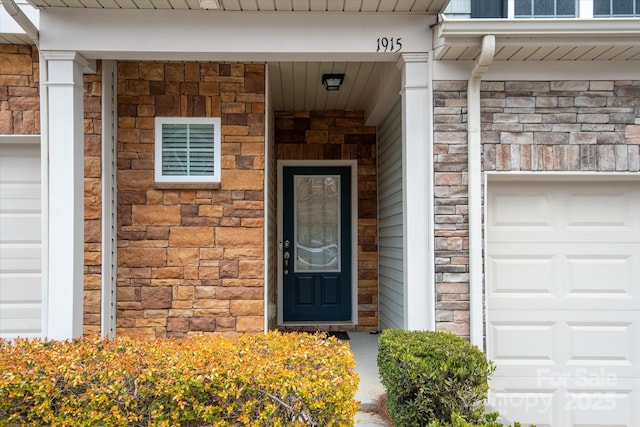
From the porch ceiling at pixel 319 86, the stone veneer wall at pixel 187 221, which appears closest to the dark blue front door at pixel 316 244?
the porch ceiling at pixel 319 86

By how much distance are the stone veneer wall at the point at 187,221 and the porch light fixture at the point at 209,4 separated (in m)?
0.75

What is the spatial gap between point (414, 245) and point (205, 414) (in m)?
1.90

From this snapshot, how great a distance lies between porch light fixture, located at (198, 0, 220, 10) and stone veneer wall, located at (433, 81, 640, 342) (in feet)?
5.57

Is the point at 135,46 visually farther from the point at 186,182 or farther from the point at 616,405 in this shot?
the point at 616,405

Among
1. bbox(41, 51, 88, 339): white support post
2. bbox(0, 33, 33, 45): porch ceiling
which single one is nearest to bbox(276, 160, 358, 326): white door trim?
bbox(41, 51, 88, 339): white support post

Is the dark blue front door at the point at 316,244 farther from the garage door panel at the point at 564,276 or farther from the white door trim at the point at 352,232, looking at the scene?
the garage door panel at the point at 564,276

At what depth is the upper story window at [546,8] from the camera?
357cm

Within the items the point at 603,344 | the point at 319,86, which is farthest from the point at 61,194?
the point at 603,344

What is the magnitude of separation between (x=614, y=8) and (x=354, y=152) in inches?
115

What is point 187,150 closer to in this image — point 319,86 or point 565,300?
point 319,86

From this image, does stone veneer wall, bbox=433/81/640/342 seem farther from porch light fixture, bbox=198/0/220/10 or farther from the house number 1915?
porch light fixture, bbox=198/0/220/10

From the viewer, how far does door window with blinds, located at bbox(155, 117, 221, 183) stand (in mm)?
3994

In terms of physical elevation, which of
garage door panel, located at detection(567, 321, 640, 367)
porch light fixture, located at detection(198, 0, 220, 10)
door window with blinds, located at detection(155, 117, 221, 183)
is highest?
porch light fixture, located at detection(198, 0, 220, 10)

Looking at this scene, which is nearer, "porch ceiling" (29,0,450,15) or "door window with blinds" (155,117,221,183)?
"porch ceiling" (29,0,450,15)
